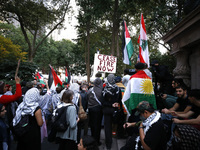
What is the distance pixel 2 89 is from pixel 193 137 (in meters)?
3.74

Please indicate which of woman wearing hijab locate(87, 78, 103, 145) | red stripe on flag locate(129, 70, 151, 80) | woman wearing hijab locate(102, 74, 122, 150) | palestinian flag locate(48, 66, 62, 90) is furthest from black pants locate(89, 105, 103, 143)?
palestinian flag locate(48, 66, 62, 90)

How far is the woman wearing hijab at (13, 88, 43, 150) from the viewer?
3109mm

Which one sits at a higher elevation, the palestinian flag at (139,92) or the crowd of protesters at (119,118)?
the palestinian flag at (139,92)

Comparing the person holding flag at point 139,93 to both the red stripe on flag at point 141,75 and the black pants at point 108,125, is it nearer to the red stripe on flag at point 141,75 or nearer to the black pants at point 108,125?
the red stripe on flag at point 141,75

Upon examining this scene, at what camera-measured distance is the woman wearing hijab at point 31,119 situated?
311cm

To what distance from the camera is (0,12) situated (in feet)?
50.5

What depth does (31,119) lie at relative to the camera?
318 cm

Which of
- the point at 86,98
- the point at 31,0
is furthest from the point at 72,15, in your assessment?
the point at 86,98

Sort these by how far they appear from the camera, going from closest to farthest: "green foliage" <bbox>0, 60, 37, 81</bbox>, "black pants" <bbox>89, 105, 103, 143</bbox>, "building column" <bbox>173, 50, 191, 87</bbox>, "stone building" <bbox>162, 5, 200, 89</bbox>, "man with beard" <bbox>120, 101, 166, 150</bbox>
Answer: "man with beard" <bbox>120, 101, 166, 150</bbox>
"stone building" <bbox>162, 5, 200, 89</bbox>
"black pants" <bbox>89, 105, 103, 143</bbox>
"building column" <bbox>173, 50, 191, 87</bbox>
"green foliage" <bbox>0, 60, 37, 81</bbox>

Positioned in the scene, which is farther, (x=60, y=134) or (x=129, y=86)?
(x=129, y=86)

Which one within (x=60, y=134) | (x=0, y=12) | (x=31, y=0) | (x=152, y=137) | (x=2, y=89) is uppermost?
(x=31, y=0)

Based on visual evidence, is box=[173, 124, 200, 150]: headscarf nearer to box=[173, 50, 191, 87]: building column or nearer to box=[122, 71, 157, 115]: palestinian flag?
box=[122, 71, 157, 115]: palestinian flag

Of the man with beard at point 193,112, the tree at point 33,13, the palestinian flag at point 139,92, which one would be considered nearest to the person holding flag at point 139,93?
the palestinian flag at point 139,92

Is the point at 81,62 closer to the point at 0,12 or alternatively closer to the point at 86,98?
the point at 0,12
